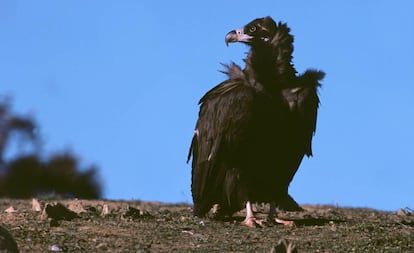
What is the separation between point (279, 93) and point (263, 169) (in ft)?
2.69

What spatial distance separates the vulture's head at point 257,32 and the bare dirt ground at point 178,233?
1987 millimetres

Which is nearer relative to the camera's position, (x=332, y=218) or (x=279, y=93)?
(x=279, y=93)

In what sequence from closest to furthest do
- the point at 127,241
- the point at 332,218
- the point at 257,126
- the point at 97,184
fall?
the point at 127,241
the point at 257,126
the point at 332,218
the point at 97,184

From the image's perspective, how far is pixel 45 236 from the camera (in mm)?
10359

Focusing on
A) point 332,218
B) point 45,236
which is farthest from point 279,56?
point 45,236

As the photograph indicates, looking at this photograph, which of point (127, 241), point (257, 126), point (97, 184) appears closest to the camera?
point (127, 241)

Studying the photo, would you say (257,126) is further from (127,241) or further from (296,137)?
(127,241)

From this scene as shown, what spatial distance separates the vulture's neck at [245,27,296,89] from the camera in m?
11.8

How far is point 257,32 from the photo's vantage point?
1217 cm

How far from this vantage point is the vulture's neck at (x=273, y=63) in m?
11.8

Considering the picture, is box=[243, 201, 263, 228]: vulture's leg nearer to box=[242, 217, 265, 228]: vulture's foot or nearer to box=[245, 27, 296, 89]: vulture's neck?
box=[242, 217, 265, 228]: vulture's foot

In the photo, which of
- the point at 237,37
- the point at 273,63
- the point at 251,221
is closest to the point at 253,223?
the point at 251,221

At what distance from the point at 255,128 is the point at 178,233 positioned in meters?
1.42

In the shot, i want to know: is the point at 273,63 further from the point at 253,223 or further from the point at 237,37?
the point at 253,223
